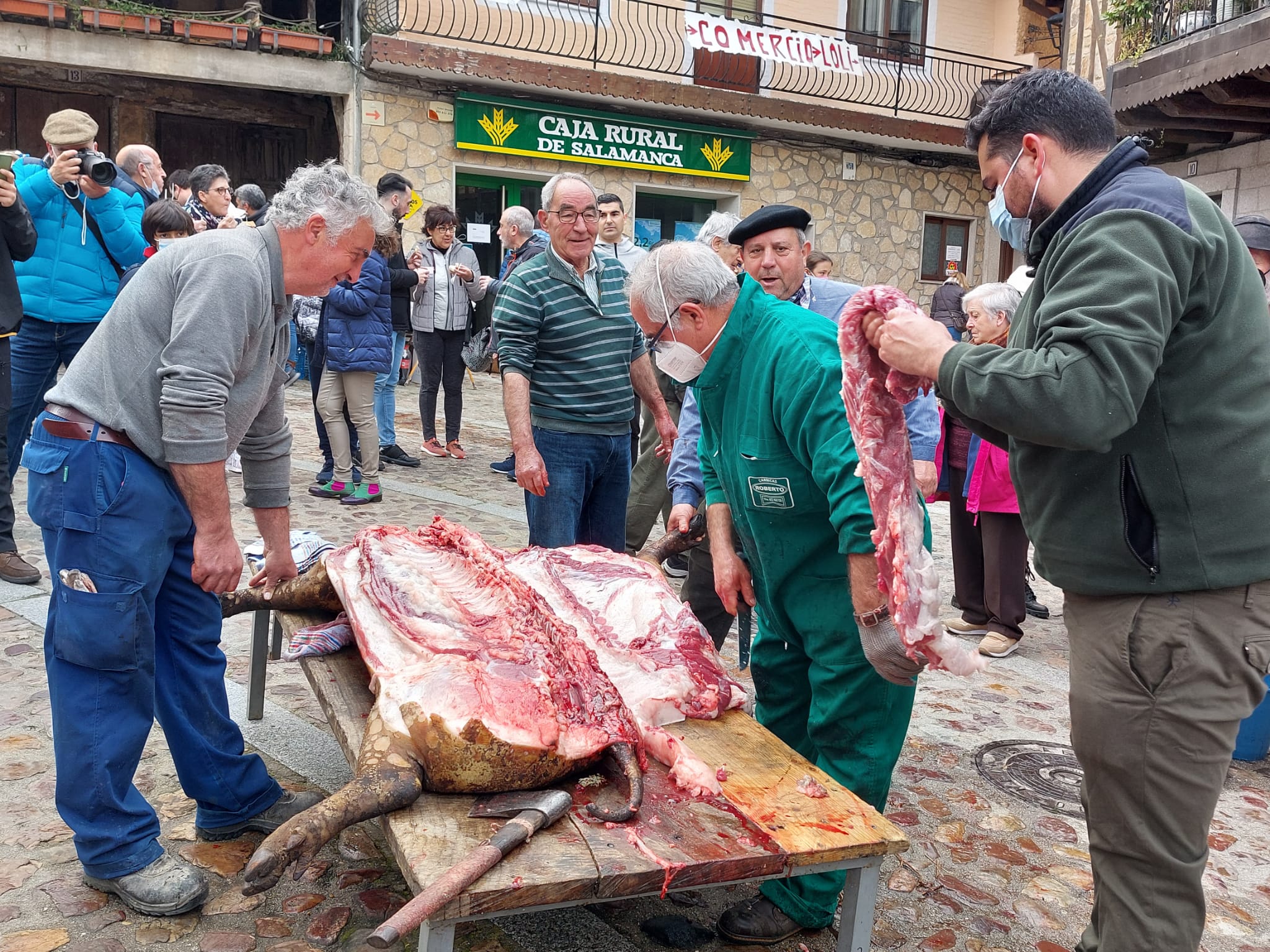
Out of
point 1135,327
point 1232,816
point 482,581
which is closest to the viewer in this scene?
point 1135,327

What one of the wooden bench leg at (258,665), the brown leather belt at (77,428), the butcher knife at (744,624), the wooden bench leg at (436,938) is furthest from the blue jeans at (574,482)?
the wooden bench leg at (436,938)

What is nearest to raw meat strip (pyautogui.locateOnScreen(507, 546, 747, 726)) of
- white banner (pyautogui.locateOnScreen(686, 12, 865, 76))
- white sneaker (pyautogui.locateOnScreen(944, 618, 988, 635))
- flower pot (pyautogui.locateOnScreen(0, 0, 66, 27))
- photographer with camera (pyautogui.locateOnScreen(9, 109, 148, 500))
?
white sneaker (pyautogui.locateOnScreen(944, 618, 988, 635))

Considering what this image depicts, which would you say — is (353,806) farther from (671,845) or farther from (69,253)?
(69,253)

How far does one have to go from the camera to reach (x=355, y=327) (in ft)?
26.7

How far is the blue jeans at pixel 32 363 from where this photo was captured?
616cm

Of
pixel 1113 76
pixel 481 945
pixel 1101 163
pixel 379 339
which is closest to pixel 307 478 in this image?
pixel 379 339

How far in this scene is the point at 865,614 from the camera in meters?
2.90

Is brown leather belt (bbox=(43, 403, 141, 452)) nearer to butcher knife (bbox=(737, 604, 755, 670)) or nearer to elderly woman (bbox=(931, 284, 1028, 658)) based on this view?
butcher knife (bbox=(737, 604, 755, 670))

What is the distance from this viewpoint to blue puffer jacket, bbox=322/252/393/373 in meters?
8.06

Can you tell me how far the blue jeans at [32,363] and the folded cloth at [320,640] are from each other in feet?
10.6

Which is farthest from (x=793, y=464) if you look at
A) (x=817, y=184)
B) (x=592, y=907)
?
(x=817, y=184)

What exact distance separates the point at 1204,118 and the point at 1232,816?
1260cm

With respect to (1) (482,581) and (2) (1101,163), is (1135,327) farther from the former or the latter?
(1) (482,581)

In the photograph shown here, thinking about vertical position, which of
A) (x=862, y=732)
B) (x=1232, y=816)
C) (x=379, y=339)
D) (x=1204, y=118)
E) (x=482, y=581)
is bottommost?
(x=1232, y=816)
